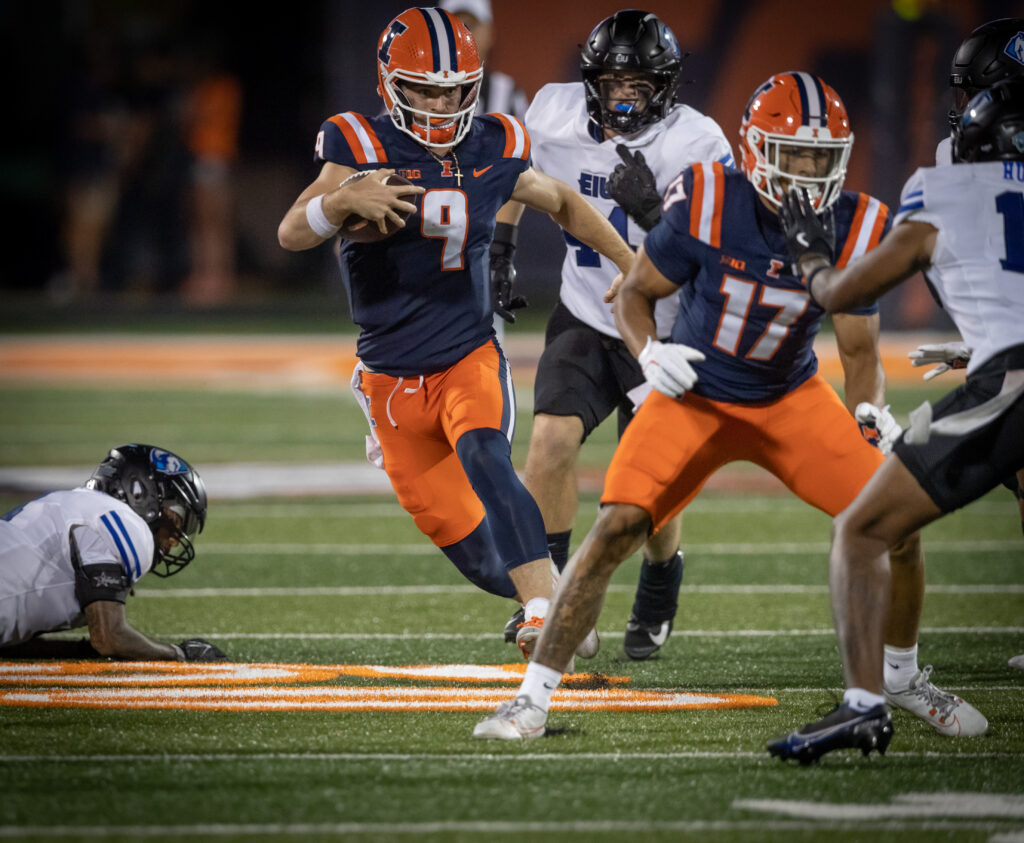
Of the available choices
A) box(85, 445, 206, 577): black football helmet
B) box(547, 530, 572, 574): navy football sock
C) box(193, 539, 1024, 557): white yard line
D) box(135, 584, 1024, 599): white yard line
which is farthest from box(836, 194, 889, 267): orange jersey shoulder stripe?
box(193, 539, 1024, 557): white yard line

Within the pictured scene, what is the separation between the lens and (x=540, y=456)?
5.25 meters

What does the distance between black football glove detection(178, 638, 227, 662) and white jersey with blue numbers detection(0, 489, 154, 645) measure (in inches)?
10.7

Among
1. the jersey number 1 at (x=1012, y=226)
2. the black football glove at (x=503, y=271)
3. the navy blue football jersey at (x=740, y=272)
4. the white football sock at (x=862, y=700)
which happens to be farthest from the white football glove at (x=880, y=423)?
the black football glove at (x=503, y=271)

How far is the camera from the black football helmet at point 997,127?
12.1 ft

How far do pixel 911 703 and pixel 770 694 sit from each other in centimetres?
50

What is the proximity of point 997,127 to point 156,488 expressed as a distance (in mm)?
2672

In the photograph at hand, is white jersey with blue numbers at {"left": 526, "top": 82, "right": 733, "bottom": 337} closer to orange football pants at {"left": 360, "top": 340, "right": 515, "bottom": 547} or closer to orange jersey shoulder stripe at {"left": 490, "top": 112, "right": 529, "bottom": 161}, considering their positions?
orange jersey shoulder stripe at {"left": 490, "top": 112, "right": 529, "bottom": 161}

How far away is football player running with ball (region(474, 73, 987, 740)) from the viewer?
3.89 m

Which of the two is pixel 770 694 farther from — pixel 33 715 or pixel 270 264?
pixel 270 264

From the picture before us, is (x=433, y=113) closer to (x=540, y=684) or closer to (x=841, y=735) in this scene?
(x=540, y=684)

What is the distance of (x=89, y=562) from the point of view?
4.62 metres

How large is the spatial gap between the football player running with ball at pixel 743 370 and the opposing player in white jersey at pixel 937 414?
1.06 feet

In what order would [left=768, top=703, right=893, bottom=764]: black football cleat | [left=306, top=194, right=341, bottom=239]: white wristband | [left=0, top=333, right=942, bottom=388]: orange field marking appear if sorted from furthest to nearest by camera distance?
[left=0, top=333, right=942, bottom=388]: orange field marking, [left=306, top=194, right=341, bottom=239]: white wristband, [left=768, top=703, right=893, bottom=764]: black football cleat

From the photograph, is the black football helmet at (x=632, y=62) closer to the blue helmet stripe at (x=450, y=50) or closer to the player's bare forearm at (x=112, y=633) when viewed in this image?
the blue helmet stripe at (x=450, y=50)
